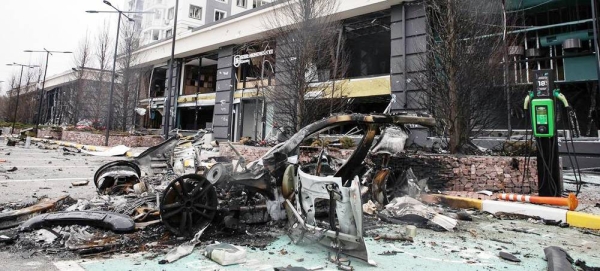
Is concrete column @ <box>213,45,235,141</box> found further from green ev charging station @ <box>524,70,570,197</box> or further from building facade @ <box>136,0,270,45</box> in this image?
building facade @ <box>136,0,270,45</box>

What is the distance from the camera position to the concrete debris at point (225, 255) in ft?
10.2

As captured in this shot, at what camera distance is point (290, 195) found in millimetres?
4223

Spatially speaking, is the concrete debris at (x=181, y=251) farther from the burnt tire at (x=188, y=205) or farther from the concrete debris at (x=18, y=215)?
the concrete debris at (x=18, y=215)

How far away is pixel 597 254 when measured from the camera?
12.1 feet

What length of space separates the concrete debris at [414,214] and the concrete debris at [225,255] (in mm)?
2840

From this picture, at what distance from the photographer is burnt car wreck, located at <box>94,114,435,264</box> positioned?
333 centimetres

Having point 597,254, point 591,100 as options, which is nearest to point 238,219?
point 597,254

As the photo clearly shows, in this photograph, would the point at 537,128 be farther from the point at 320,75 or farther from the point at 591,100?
the point at 591,100

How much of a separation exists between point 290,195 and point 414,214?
7.38 ft

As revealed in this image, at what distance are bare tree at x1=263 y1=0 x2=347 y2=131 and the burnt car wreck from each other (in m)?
6.84

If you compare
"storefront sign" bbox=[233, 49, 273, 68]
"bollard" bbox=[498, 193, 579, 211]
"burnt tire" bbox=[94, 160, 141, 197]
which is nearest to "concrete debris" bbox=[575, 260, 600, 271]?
"bollard" bbox=[498, 193, 579, 211]

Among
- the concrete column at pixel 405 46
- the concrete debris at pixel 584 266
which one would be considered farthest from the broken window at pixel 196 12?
the concrete debris at pixel 584 266

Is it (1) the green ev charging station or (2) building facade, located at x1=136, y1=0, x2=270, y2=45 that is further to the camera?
(2) building facade, located at x1=136, y1=0, x2=270, y2=45

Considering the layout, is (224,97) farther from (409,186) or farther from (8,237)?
(8,237)
